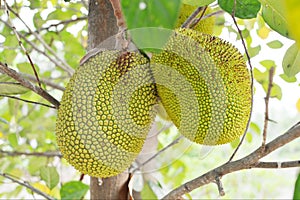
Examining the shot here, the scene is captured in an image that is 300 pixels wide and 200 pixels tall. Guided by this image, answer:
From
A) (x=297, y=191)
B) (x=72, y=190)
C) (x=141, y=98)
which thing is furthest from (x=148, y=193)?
(x=297, y=191)

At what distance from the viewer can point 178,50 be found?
1.91 ft

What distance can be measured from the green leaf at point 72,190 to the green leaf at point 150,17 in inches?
23.0

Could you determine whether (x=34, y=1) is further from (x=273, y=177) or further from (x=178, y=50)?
(x=273, y=177)

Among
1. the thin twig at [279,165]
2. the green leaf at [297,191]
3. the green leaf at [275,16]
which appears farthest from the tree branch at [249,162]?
the green leaf at [297,191]

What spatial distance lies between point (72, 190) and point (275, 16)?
19.1 inches

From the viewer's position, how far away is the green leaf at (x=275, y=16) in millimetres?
478

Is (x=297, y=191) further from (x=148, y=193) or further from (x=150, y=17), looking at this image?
(x=148, y=193)

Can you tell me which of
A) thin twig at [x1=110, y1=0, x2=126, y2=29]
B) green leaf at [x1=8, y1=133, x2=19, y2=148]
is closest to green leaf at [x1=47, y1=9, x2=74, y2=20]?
green leaf at [x1=8, y1=133, x2=19, y2=148]

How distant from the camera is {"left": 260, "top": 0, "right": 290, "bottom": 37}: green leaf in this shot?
18.8 inches

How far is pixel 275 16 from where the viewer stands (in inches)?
19.6

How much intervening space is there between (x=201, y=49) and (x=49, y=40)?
2.28ft

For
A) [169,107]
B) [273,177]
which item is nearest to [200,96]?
[169,107]

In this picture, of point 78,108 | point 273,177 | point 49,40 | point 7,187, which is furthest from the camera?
point 273,177

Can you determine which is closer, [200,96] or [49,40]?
[200,96]
